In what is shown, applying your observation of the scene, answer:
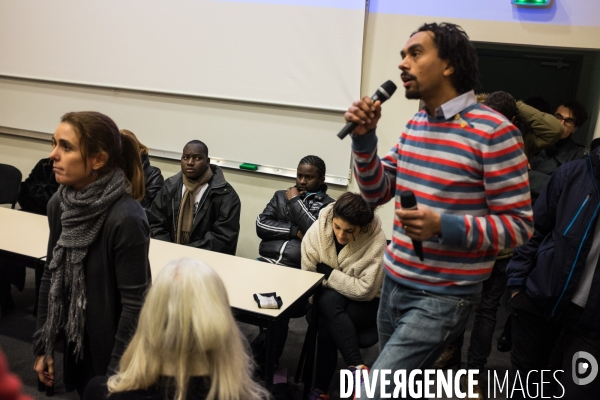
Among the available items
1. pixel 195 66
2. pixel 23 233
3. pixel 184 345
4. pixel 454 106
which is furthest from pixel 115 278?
pixel 195 66

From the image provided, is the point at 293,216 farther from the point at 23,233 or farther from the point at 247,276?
the point at 23,233

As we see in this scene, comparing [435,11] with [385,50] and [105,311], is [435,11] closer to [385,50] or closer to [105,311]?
[385,50]

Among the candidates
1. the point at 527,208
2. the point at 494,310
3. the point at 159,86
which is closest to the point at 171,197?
the point at 159,86

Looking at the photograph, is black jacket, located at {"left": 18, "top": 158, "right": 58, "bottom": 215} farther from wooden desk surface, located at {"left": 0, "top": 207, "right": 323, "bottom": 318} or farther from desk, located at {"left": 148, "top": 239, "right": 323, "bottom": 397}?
desk, located at {"left": 148, "top": 239, "right": 323, "bottom": 397}

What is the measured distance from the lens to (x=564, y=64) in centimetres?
513

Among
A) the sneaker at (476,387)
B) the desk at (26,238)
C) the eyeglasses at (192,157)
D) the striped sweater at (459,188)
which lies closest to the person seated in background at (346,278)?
the sneaker at (476,387)

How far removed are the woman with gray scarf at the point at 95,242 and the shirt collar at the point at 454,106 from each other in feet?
3.28

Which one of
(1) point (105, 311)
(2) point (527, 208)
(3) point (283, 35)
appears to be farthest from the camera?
(3) point (283, 35)

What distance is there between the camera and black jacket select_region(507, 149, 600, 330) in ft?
6.91

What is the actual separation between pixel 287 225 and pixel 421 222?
2.28 metres

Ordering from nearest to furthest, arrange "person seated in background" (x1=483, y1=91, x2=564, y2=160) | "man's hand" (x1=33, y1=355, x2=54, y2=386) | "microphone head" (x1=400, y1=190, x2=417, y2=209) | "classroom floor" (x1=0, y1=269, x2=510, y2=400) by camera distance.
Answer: "microphone head" (x1=400, y1=190, x2=417, y2=209)
"man's hand" (x1=33, y1=355, x2=54, y2=386)
"classroom floor" (x1=0, y1=269, x2=510, y2=400)
"person seated in background" (x1=483, y1=91, x2=564, y2=160)

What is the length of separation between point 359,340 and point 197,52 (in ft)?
9.09

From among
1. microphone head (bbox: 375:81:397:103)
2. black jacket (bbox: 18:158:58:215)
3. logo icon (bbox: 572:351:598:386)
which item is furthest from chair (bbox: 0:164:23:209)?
logo icon (bbox: 572:351:598:386)

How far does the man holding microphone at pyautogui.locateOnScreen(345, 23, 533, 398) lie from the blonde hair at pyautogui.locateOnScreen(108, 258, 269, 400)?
43cm
